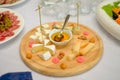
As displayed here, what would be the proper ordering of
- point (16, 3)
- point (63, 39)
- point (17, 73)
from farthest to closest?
point (16, 3)
point (63, 39)
point (17, 73)

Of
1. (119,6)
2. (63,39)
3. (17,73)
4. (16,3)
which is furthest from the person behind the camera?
(16,3)

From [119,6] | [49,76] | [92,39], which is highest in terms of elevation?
[119,6]

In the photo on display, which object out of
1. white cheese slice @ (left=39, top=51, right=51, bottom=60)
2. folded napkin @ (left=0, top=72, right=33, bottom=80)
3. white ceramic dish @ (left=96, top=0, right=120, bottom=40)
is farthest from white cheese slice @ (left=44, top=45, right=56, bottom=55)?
white ceramic dish @ (left=96, top=0, right=120, bottom=40)

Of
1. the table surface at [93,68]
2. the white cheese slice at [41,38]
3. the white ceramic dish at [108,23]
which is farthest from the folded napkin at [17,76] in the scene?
the white ceramic dish at [108,23]

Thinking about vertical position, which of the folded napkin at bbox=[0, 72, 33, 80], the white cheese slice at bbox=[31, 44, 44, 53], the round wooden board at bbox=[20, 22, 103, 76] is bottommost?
the folded napkin at bbox=[0, 72, 33, 80]

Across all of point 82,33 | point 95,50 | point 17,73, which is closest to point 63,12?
point 82,33

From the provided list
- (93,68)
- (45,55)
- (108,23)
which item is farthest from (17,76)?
(108,23)

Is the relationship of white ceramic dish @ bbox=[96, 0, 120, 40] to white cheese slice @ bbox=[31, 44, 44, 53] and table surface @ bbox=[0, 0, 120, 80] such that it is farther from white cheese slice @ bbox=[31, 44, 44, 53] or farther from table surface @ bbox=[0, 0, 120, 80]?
white cheese slice @ bbox=[31, 44, 44, 53]

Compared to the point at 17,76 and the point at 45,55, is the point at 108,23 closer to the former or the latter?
the point at 45,55

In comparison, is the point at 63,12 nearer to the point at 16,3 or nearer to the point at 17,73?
the point at 16,3
